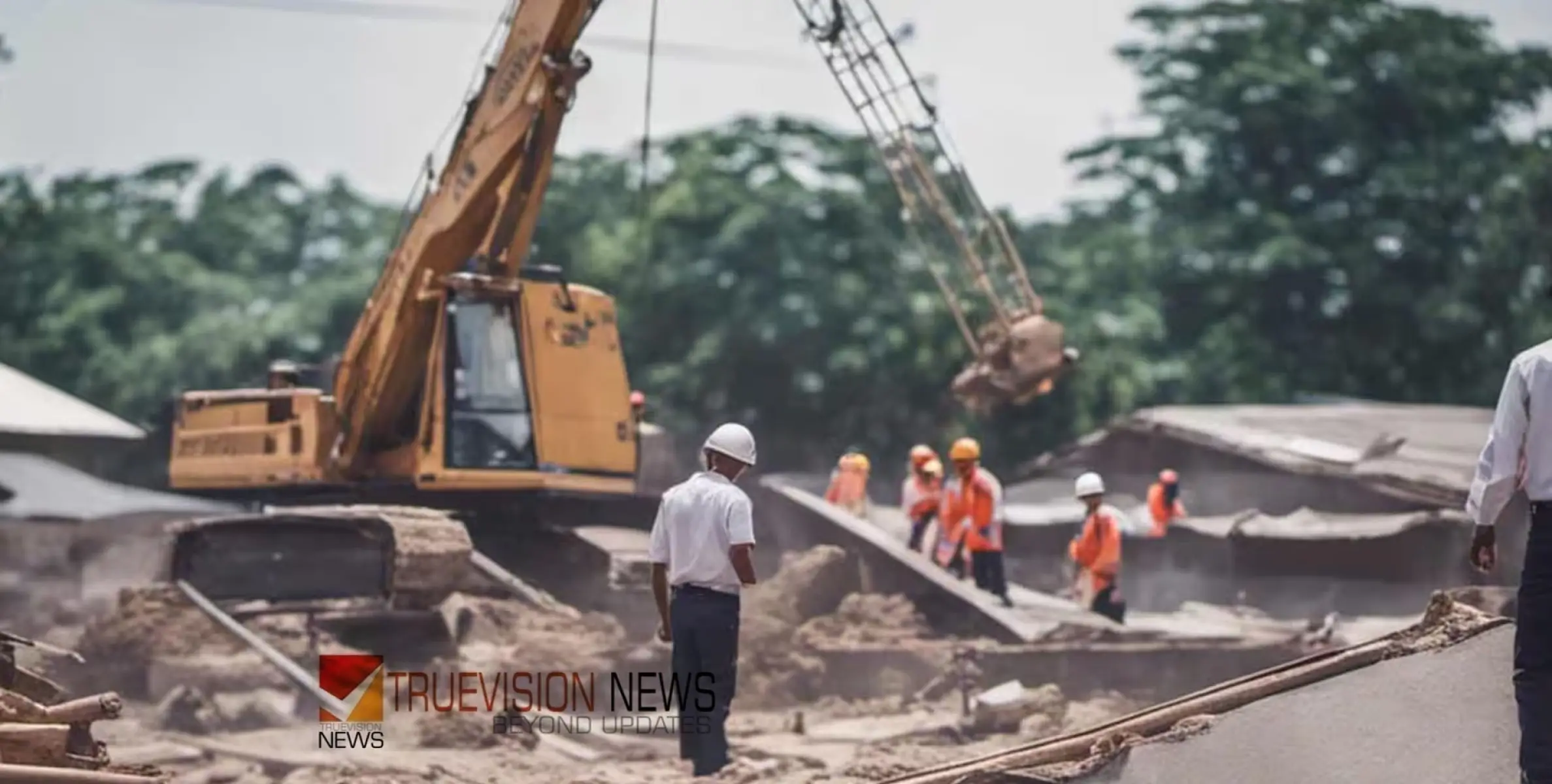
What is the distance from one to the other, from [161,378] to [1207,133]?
1836 centimetres

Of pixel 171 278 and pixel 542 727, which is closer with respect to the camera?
pixel 542 727

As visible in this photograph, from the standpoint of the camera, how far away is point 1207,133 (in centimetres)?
3762

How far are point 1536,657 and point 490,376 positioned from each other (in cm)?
913

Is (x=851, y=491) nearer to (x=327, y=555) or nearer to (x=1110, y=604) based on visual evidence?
(x=1110, y=604)

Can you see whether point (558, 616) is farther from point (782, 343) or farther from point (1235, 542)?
point (782, 343)

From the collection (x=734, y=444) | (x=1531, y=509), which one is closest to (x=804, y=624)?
(x=734, y=444)

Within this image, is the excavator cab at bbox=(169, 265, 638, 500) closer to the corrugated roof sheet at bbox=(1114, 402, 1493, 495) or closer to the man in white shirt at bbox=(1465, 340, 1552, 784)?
the corrugated roof sheet at bbox=(1114, 402, 1493, 495)

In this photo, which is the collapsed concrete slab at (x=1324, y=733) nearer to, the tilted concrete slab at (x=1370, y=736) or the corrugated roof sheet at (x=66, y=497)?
the tilted concrete slab at (x=1370, y=736)

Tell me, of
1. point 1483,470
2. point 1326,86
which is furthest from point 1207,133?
point 1483,470

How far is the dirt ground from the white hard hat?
1.43m

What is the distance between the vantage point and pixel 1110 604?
14.3 metres

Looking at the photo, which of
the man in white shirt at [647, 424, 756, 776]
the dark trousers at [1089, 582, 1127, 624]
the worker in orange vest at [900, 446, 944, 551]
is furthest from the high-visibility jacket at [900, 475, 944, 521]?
the man in white shirt at [647, 424, 756, 776]

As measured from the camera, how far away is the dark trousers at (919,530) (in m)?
16.8

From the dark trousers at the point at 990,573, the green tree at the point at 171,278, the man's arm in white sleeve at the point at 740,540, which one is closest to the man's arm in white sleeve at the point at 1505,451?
the man's arm in white sleeve at the point at 740,540
